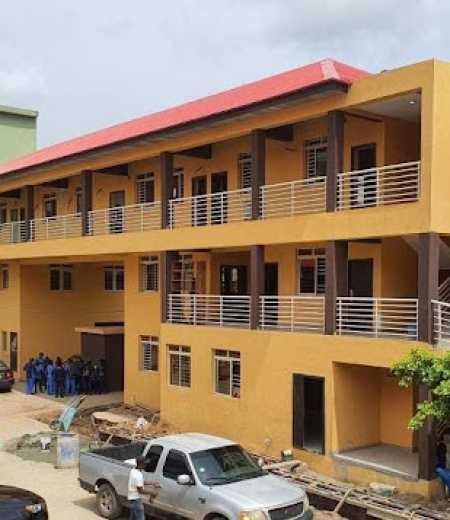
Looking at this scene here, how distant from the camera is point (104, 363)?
1094 inches

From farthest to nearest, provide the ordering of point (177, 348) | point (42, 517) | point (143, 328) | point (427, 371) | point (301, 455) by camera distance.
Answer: point (143, 328)
point (177, 348)
point (301, 455)
point (427, 371)
point (42, 517)

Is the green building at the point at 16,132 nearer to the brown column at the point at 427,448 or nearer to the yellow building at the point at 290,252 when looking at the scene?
the yellow building at the point at 290,252

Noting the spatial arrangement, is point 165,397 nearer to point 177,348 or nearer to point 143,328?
point 177,348

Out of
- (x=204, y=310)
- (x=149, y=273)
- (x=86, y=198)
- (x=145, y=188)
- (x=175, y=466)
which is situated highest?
(x=145, y=188)

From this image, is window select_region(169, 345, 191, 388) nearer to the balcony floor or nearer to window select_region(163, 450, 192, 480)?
the balcony floor

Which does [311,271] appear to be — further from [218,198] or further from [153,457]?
[153,457]

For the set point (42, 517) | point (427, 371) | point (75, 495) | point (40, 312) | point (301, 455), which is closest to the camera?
point (42, 517)

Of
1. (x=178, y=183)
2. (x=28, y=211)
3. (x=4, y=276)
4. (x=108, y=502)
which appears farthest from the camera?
(x=4, y=276)

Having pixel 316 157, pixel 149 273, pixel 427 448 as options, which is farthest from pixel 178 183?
pixel 427 448

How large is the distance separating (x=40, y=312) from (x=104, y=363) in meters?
5.42

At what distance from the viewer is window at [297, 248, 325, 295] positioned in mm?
18891

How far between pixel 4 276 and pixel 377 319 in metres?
21.4

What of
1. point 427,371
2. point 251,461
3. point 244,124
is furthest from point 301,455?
point 244,124

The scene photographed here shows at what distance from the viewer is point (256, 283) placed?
1847cm
